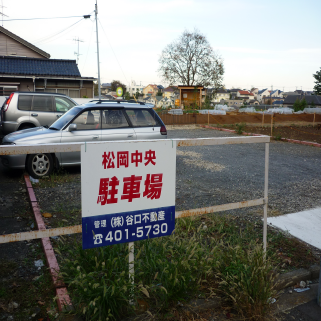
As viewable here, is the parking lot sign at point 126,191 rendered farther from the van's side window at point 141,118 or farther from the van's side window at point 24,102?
the van's side window at point 24,102

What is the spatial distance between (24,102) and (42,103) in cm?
57

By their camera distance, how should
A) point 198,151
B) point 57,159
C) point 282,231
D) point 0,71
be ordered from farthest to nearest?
1. point 0,71
2. point 198,151
3. point 57,159
4. point 282,231

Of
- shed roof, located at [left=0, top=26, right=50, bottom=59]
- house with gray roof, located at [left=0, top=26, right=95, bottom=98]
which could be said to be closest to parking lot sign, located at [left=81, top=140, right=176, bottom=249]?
house with gray roof, located at [left=0, top=26, right=95, bottom=98]

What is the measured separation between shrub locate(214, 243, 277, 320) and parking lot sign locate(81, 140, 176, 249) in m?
0.72

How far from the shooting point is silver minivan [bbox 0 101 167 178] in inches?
283

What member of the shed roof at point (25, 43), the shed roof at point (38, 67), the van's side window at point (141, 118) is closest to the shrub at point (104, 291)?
the van's side window at point (141, 118)

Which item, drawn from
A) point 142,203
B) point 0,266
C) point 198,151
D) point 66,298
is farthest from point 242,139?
point 198,151

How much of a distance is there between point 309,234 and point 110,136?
472cm

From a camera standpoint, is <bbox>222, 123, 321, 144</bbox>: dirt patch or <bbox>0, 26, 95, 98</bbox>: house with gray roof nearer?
<bbox>222, 123, 321, 144</bbox>: dirt patch

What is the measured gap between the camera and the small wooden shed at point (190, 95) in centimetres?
4505

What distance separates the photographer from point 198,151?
11.9 metres

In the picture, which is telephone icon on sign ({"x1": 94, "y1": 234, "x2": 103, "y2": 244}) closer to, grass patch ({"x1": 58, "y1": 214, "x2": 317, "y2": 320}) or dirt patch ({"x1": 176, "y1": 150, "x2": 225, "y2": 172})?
grass patch ({"x1": 58, "y1": 214, "x2": 317, "y2": 320})

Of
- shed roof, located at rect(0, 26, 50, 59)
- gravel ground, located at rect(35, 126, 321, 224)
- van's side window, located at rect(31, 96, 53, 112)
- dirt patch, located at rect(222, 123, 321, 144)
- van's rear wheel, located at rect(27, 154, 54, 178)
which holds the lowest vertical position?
gravel ground, located at rect(35, 126, 321, 224)

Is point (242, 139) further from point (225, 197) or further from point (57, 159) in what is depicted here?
point (57, 159)
